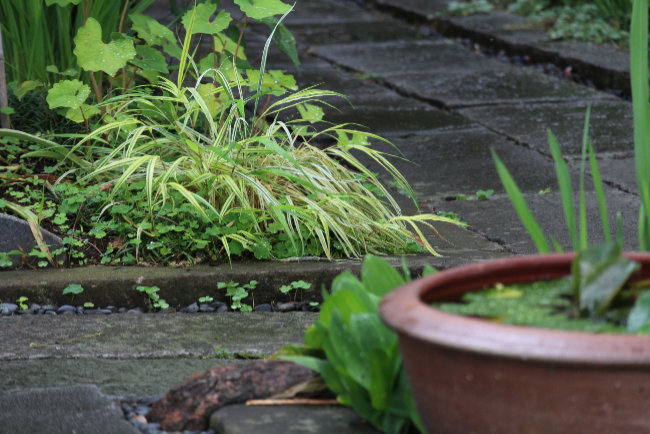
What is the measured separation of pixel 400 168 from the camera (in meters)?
3.87

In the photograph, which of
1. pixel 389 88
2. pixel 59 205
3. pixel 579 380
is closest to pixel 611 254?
pixel 579 380

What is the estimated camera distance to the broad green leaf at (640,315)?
4.28 feet

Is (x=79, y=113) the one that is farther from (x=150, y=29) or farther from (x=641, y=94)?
(x=641, y=94)

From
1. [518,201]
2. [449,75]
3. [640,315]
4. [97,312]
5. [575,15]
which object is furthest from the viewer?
[575,15]

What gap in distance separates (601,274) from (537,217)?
1872 mm

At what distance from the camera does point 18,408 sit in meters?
1.81

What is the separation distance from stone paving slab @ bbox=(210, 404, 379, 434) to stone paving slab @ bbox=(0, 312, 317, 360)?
457 mm

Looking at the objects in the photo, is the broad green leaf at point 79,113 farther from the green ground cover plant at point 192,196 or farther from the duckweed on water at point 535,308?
the duckweed on water at point 535,308

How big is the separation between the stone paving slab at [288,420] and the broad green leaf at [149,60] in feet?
6.07

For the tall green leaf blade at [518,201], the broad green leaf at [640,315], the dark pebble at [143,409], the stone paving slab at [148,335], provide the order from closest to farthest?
1. the broad green leaf at [640,315]
2. the tall green leaf blade at [518,201]
3. the dark pebble at [143,409]
4. the stone paving slab at [148,335]

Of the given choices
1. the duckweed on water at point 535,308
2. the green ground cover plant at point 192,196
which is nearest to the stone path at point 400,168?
the green ground cover plant at point 192,196

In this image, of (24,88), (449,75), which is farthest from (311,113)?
(449,75)

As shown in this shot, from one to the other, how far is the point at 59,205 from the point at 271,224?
71 centimetres

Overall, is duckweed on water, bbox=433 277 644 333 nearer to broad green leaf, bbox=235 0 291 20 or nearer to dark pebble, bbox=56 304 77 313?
dark pebble, bbox=56 304 77 313
